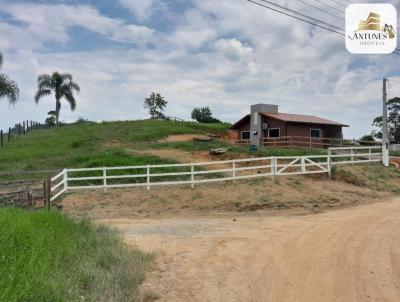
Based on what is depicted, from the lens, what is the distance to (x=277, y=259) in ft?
26.5

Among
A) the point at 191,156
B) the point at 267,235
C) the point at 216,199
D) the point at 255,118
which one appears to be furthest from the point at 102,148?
the point at 267,235

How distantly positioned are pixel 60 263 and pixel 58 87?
2128 inches

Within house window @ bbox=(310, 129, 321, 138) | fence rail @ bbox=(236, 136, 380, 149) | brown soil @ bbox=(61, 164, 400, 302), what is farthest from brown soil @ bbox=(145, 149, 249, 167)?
house window @ bbox=(310, 129, 321, 138)

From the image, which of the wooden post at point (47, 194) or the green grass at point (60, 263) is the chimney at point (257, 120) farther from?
the green grass at point (60, 263)

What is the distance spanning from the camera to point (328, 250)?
866cm

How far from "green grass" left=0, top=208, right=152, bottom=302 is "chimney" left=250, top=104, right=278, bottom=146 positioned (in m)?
32.2

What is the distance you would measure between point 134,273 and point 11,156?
28.4 metres

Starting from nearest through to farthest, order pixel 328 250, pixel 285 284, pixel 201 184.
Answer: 1. pixel 285 284
2. pixel 328 250
3. pixel 201 184

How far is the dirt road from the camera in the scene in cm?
628

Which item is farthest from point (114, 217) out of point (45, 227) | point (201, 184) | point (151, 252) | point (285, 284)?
point (285, 284)

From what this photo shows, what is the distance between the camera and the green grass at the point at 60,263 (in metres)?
4.91

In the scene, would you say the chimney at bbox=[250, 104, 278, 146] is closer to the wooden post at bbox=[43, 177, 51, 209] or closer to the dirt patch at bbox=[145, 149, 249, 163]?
the dirt patch at bbox=[145, 149, 249, 163]

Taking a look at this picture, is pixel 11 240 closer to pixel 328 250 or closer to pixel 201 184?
pixel 328 250

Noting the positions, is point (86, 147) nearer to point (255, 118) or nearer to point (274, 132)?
point (255, 118)
